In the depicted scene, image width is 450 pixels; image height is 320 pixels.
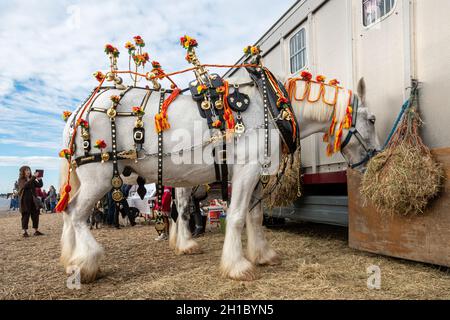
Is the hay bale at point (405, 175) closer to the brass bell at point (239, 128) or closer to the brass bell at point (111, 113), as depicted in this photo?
the brass bell at point (239, 128)

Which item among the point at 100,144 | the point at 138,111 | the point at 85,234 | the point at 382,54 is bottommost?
the point at 85,234

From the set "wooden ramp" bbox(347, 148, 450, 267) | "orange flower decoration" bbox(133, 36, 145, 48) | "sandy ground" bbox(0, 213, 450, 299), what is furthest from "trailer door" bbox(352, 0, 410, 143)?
"orange flower decoration" bbox(133, 36, 145, 48)

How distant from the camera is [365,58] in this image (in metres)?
4.25

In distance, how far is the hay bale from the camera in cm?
330

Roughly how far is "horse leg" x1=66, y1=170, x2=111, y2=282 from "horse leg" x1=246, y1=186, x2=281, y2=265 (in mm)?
1618

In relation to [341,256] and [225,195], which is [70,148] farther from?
[341,256]

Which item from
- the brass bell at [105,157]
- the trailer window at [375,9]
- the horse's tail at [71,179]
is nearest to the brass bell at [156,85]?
the brass bell at [105,157]

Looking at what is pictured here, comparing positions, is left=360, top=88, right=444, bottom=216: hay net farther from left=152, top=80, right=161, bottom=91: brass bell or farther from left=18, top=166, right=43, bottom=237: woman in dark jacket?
left=18, top=166, right=43, bottom=237: woman in dark jacket

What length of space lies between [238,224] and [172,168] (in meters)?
0.85

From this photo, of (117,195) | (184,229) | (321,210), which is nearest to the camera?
(117,195)

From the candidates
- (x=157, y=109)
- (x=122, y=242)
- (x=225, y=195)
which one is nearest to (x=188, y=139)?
(x=157, y=109)

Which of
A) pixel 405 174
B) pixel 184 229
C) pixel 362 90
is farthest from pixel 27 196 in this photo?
pixel 405 174

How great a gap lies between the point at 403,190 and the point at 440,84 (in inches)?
40.3

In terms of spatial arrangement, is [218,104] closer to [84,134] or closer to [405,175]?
[84,134]
